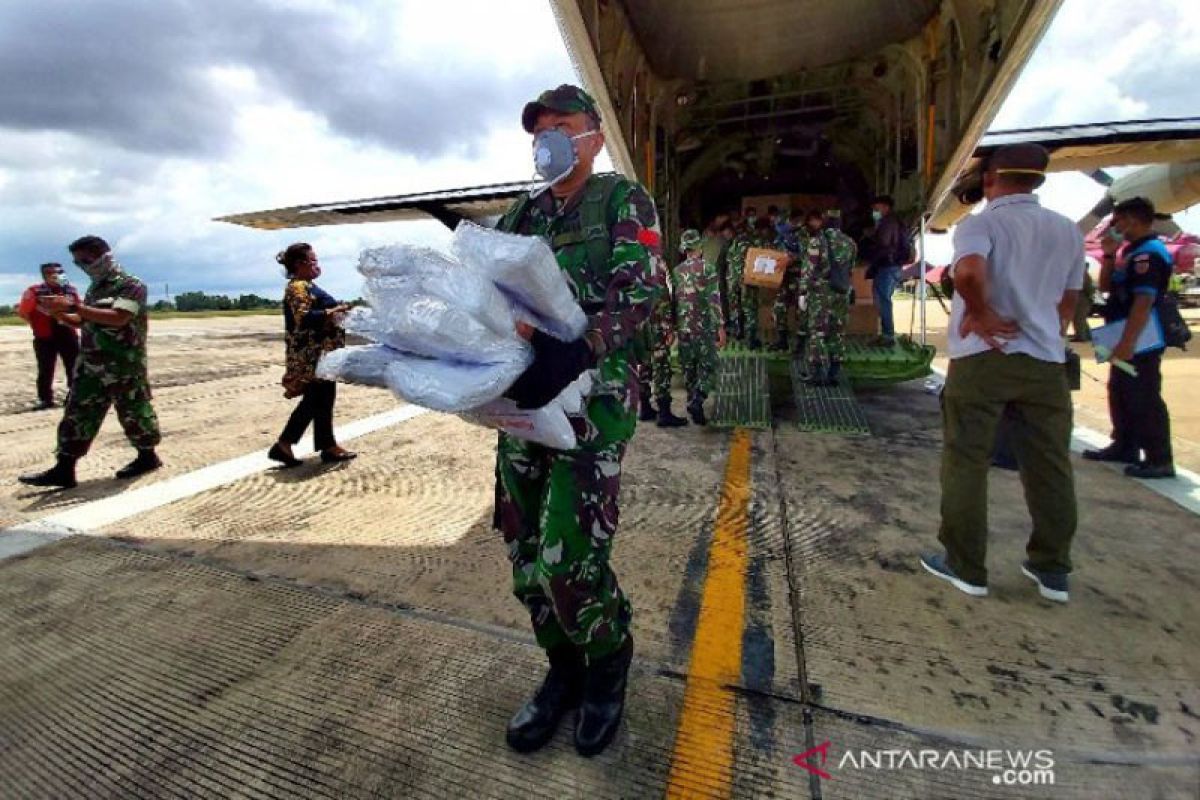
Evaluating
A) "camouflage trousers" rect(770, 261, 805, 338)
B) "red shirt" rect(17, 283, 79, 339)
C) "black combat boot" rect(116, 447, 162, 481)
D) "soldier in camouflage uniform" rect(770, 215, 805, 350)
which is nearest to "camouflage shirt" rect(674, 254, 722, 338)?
"soldier in camouflage uniform" rect(770, 215, 805, 350)

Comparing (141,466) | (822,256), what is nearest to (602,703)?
(141,466)

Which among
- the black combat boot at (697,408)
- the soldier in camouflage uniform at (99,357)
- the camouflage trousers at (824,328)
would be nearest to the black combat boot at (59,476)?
the soldier in camouflage uniform at (99,357)

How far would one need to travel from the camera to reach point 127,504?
347cm

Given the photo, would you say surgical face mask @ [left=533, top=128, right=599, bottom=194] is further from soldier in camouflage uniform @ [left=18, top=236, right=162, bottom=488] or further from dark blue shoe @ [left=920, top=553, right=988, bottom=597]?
soldier in camouflage uniform @ [left=18, top=236, right=162, bottom=488]

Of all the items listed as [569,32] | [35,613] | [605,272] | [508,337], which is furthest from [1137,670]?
[569,32]

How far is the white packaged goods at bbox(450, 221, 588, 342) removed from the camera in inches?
46.3

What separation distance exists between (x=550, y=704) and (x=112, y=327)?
13.2 ft

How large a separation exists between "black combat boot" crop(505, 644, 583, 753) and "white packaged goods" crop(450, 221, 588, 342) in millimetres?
977

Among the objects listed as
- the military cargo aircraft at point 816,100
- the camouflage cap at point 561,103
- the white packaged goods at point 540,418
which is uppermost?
the military cargo aircraft at point 816,100

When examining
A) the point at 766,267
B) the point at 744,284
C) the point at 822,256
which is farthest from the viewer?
the point at 744,284

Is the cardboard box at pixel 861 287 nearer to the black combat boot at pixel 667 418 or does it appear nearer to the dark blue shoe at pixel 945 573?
the black combat boot at pixel 667 418

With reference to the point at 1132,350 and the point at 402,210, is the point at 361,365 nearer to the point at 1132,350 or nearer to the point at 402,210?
the point at 1132,350

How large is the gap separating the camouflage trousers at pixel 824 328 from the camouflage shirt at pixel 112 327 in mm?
5249

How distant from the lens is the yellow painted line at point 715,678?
145 cm
